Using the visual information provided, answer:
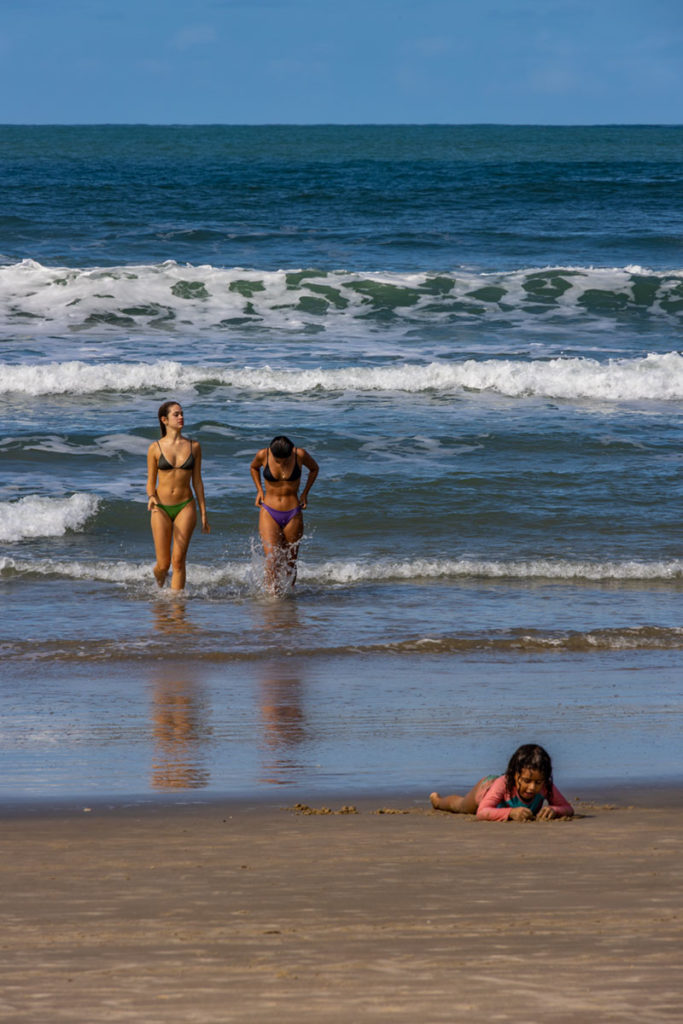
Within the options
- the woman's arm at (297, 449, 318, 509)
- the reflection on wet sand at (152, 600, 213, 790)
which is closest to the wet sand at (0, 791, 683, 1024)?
the reflection on wet sand at (152, 600, 213, 790)

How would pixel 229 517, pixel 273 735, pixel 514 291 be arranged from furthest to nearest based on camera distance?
pixel 514 291, pixel 229 517, pixel 273 735

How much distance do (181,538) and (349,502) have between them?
315cm

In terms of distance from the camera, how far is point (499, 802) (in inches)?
221

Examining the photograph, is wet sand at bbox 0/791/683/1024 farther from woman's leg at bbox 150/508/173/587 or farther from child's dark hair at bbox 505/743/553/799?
woman's leg at bbox 150/508/173/587

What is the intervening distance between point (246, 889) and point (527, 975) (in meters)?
1.21

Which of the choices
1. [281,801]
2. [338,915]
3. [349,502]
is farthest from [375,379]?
[338,915]

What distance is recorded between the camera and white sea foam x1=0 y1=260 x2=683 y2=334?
73.6 ft

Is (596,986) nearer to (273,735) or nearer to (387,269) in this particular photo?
(273,735)

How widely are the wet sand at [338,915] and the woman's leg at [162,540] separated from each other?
4.82 meters

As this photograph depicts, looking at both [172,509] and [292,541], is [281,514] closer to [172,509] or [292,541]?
[292,541]

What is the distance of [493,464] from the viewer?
14.4m

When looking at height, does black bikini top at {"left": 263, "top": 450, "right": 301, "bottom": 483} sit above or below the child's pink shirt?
above

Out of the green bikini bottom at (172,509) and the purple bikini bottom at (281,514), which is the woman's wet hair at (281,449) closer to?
the purple bikini bottom at (281,514)

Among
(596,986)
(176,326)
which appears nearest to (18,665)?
(596,986)
